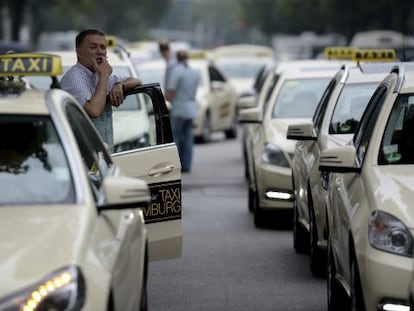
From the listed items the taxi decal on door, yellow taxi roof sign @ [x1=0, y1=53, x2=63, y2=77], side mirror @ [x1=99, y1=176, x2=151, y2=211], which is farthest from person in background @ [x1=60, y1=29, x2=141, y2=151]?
side mirror @ [x1=99, y1=176, x2=151, y2=211]

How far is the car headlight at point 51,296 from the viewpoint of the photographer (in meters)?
6.00

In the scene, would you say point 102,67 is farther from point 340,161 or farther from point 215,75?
point 215,75

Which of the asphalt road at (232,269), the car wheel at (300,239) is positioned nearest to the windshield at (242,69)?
the asphalt road at (232,269)

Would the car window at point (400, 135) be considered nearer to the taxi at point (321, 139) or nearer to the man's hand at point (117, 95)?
the taxi at point (321, 139)

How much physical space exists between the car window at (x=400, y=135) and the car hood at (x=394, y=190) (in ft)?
0.48

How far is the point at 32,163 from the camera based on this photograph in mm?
7262

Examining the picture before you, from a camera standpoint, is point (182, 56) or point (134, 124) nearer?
point (134, 124)

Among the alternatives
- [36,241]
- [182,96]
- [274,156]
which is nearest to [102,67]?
[36,241]

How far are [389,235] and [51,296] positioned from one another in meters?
2.27

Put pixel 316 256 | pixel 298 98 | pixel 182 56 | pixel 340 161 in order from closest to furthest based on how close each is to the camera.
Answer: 1. pixel 340 161
2. pixel 316 256
3. pixel 298 98
4. pixel 182 56

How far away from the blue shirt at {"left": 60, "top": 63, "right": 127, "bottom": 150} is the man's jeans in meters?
11.8

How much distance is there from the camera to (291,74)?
17.1m

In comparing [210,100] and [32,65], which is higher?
[32,65]

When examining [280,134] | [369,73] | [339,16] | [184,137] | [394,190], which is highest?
[394,190]
